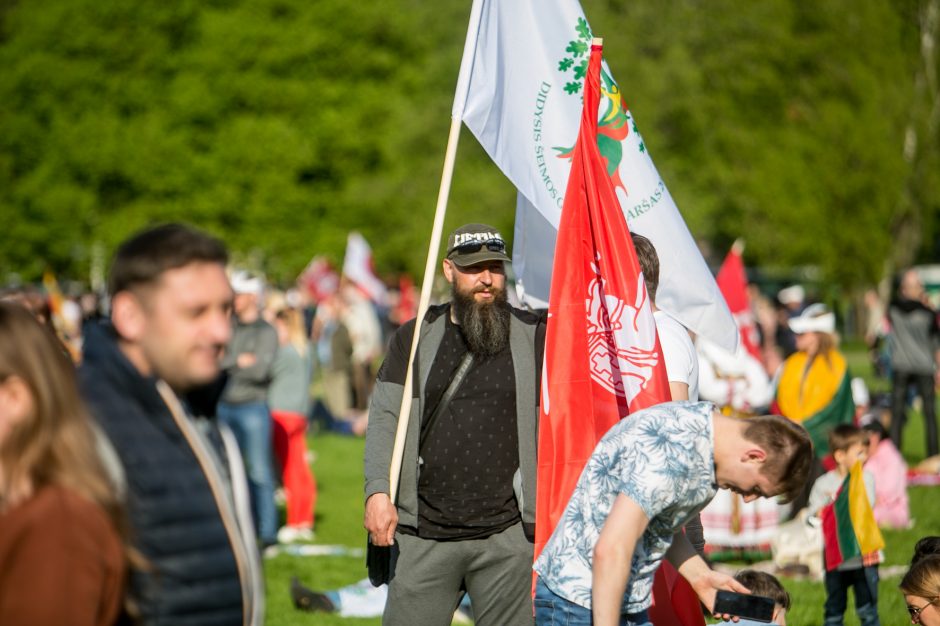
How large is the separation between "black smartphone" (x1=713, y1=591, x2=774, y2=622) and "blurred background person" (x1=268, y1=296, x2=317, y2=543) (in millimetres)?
7955

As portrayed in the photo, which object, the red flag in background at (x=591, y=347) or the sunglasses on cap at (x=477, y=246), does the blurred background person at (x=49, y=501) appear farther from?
the sunglasses on cap at (x=477, y=246)

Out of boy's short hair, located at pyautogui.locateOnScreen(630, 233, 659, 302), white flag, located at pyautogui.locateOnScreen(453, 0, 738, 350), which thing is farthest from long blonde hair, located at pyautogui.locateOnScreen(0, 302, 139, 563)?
white flag, located at pyautogui.locateOnScreen(453, 0, 738, 350)

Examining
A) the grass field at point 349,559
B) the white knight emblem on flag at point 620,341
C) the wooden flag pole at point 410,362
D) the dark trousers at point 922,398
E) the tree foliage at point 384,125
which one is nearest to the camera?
the white knight emblem on flag at point 620,341

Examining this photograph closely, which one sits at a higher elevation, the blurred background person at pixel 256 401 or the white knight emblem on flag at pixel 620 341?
the white knight emblem on flag at pixel 620 341

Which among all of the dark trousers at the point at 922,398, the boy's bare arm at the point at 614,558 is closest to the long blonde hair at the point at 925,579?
the boy's bare arm at the point at 614,558

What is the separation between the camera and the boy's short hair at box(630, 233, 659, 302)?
5.46 meters

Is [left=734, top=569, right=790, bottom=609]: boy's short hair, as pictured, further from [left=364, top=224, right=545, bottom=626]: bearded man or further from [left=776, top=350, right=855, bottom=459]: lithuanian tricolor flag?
[left=776, top=350, right=855, bottom=459]: lithuanian tricolor flag

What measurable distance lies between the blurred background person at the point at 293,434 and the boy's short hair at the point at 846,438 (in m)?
5.25

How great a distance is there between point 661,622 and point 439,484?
1.03m

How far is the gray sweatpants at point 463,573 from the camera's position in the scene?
206 inches

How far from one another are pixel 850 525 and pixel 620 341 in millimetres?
2728

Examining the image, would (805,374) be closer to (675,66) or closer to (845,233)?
(675,66)

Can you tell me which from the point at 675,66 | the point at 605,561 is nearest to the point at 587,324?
the point at 605,561

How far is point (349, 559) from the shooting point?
35.6 feet
